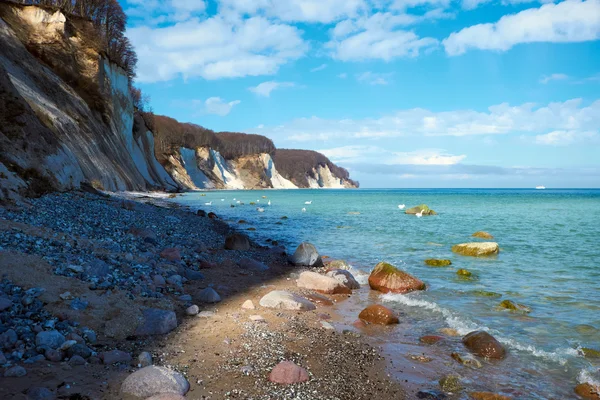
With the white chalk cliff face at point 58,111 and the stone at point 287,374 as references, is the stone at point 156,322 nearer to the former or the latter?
the stone at point 287,374

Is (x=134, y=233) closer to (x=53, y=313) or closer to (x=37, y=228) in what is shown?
(x=37, y=228)

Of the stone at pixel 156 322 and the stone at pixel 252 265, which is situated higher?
the stone at pixel 156 322

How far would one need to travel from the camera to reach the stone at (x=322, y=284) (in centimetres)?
930

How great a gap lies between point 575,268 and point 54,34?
35108 millimetres

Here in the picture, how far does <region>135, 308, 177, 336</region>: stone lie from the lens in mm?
5383

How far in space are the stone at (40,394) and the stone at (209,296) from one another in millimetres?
3732

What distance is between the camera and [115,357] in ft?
14.7

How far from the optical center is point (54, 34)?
28.9 meters

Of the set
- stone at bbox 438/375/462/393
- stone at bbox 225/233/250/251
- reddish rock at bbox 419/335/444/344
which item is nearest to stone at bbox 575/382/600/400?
stone at bbox 438/375/462/393

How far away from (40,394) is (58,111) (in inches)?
1010

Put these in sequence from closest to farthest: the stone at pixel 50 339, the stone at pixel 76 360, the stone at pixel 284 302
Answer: the stone at pixel 76 360 → the stone at pixel 50 339 → the stone at pixel 284 302

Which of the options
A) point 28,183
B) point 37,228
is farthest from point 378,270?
point 28,183

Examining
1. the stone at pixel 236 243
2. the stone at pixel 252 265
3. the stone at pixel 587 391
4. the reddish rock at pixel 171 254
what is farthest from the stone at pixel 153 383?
the stone at pixel 236 243

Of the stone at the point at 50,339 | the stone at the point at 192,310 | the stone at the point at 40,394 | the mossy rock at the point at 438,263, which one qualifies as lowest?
the mossy rock at the point at 438,263
